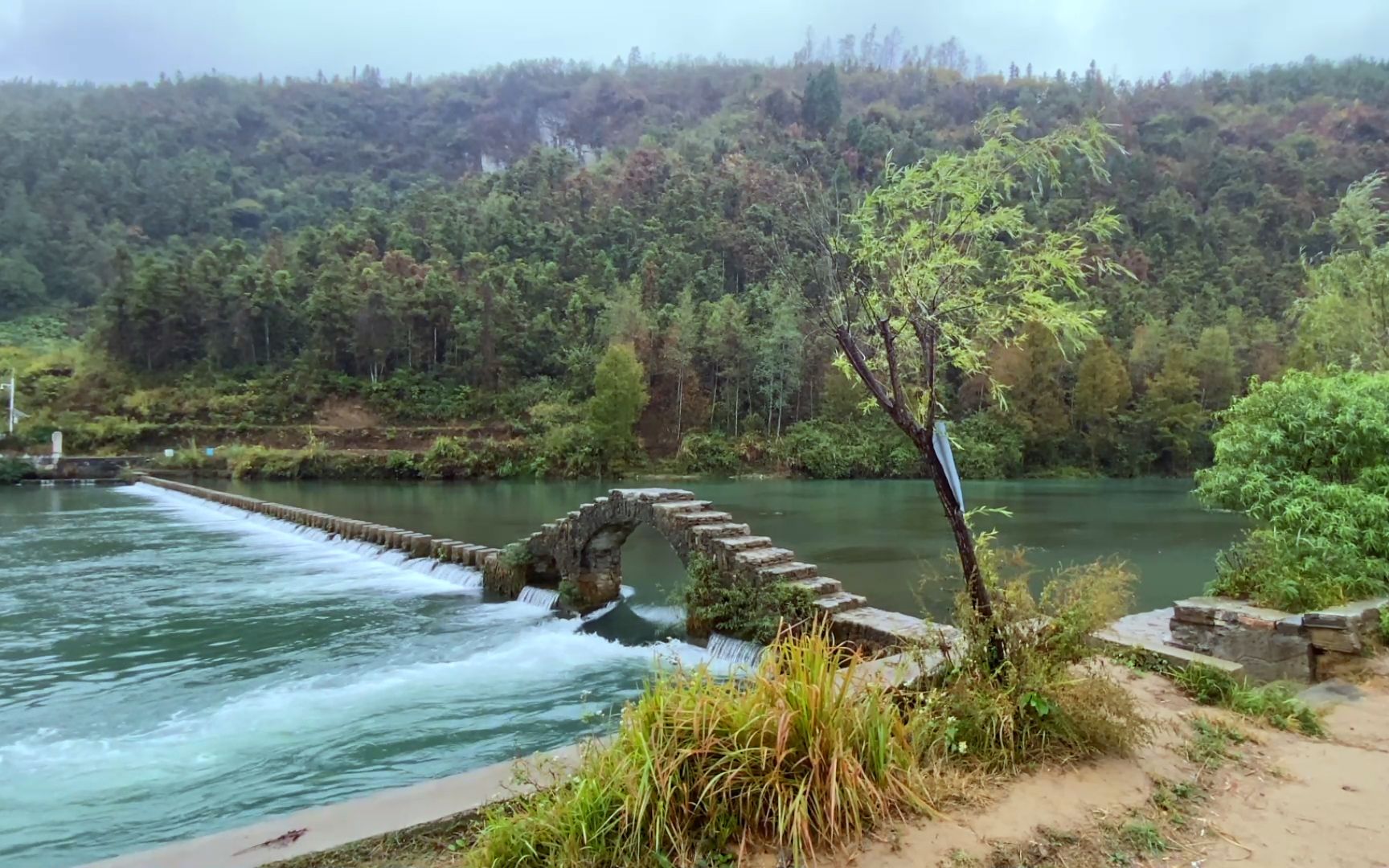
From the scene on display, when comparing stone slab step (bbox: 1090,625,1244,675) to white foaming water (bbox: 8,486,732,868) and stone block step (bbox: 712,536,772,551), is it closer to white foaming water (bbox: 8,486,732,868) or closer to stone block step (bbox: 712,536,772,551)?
white foaming water (bbox: 8,486,732,868)

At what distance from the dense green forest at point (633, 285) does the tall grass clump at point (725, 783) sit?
6.72 ft

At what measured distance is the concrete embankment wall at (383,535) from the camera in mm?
13648

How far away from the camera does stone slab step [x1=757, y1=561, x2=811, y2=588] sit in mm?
8273

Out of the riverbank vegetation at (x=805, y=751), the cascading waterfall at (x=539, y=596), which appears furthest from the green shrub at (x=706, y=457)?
the riverbank vegetation at (x=805, y=751)

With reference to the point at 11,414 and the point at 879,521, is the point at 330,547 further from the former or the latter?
the point at 11,414

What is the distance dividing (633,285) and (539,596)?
4055cm

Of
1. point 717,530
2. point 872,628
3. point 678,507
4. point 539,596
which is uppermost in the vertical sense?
point 678,507

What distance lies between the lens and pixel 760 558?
8547 millimetres

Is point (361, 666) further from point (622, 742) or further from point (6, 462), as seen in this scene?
point (6, 462)

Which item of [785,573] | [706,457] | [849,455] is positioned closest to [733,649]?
[785,573]

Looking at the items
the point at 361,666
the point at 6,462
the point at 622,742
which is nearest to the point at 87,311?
the point at 6,462

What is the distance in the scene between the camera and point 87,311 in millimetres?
63188

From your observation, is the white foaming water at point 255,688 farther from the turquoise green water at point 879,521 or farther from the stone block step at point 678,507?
the turquoise green water at point 879,521

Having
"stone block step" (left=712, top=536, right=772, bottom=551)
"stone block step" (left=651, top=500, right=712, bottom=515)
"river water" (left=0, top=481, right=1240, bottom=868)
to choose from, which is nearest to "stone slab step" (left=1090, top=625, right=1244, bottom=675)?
"river water" (left=0, top=481, right=1240, bottom=868)
